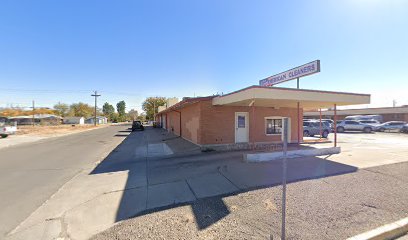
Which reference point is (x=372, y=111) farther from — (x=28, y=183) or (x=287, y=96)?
(x=28, y=183)

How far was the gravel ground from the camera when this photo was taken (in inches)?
139

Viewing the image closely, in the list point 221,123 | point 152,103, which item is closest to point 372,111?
point 221,123

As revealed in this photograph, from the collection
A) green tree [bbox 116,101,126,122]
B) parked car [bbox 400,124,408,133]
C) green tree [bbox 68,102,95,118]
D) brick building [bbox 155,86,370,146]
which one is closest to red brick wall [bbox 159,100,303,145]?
brick building [bbox 155,86,370,146]

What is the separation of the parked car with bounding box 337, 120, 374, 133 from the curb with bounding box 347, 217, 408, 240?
28.1m

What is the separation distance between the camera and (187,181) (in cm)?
637

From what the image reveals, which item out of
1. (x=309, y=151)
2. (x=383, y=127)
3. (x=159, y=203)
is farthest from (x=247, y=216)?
(x=383, y=127)

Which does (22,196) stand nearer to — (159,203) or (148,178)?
(148,178)

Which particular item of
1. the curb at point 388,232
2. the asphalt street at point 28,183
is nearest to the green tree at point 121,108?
the asphalt street at point 28,183

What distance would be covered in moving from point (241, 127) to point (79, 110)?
331 ft

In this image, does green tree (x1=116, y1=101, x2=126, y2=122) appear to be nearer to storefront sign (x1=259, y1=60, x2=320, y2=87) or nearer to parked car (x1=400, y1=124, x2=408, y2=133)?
storefront sign (x1=259, y1=60, x2=320, y2=87)

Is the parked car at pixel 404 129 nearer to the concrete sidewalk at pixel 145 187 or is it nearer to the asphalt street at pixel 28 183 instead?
the concrete sidewalk at pixel 145 187

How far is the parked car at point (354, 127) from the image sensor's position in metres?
26.2

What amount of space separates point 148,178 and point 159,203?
7.22 feet

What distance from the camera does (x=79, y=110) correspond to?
94.1 metres
